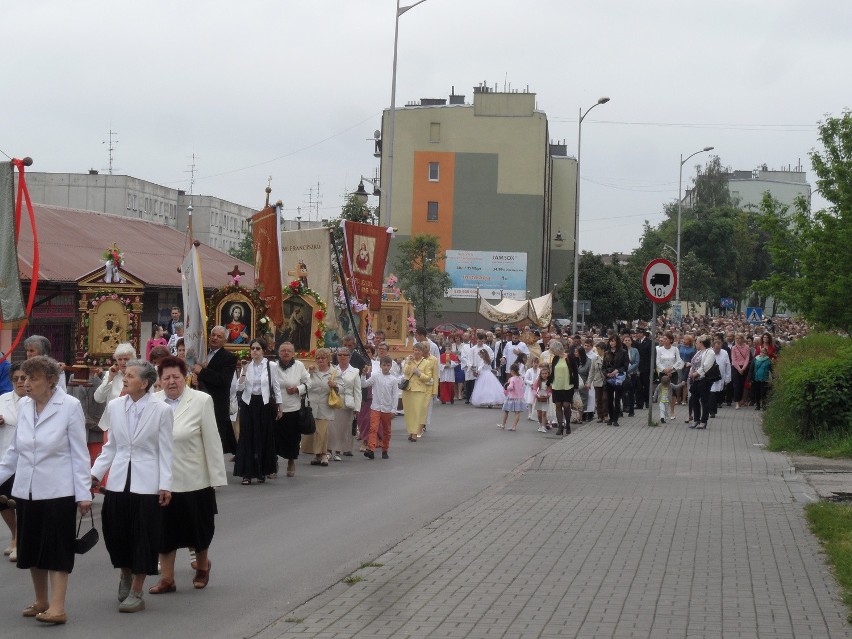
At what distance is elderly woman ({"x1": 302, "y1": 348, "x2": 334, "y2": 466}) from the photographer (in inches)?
671

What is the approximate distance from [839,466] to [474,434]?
780cm

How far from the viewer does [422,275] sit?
198 feet

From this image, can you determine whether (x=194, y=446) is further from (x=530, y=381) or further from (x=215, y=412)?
(x=530, y=381)

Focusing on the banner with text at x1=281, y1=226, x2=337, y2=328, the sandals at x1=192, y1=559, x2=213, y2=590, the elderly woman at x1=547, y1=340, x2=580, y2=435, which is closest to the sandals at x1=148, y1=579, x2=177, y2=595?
the sandals at x1=192, y1=559, x2=213, y2=590

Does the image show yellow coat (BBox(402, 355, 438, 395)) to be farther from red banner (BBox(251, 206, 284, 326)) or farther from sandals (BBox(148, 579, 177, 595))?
sandals (BBox(148, 579, 177, 595))

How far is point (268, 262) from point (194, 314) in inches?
141

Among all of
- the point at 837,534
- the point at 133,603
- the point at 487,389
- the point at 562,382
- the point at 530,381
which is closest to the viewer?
the point at 133,603

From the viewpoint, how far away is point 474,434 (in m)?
22.8

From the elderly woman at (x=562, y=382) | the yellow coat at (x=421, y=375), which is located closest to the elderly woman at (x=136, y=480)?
the yellow coat at (x=421, y=375)

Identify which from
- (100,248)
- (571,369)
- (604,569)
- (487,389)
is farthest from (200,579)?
(100,248)

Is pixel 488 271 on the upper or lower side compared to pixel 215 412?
upper

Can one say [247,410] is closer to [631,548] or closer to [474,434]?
[631,548]

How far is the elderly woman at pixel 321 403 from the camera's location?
17.0m

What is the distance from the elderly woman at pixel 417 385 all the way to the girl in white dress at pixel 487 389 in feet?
29.3
